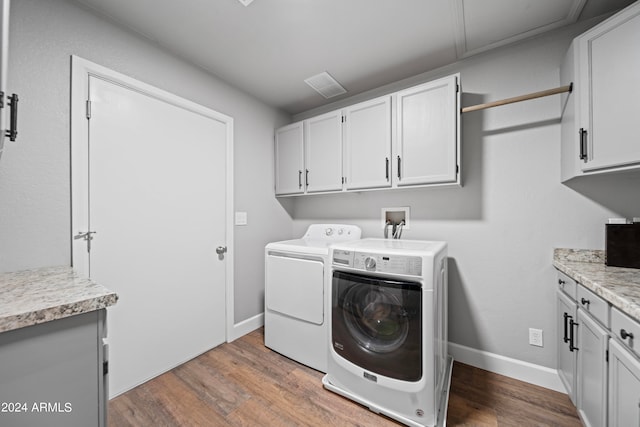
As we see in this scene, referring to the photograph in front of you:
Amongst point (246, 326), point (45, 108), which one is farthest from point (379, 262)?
point (45, 108)

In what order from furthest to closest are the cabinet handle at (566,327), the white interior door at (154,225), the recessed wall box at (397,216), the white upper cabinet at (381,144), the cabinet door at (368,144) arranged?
the recessed wall box at (397,216), the cabinet door at (368,144), the white upper cabinet at (381,144), the white interior door at (154,225), the cabinet handle at (566,327)

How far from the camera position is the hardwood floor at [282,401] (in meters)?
1.41

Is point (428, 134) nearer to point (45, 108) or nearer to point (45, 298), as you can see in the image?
point (45, 298)

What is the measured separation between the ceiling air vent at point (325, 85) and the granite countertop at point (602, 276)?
7.22 ft

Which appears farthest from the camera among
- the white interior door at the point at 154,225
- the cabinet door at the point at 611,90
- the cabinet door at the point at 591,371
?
the white interior door at the point at 154,225

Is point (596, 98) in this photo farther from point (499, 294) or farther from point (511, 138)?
point (499, 294)

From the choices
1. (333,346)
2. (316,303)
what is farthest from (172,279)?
(333,346)

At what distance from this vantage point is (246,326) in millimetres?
2439

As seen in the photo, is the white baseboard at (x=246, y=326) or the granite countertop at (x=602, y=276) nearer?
the granite countertop at (x=602, y=276)

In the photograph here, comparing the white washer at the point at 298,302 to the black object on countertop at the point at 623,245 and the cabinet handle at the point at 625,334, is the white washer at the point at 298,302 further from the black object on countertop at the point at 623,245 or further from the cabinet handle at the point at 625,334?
the black object on countertop at the point at 623,245

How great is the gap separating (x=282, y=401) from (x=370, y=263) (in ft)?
3.47

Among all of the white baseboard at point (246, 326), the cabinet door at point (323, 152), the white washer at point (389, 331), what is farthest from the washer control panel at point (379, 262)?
the white baseboard at point (246, 326)

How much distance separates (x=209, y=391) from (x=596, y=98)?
2.90 m

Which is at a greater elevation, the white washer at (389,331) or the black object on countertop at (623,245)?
the black object on countertop at (623,245)
